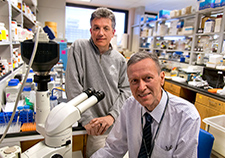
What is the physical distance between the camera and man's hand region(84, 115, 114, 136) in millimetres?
1097

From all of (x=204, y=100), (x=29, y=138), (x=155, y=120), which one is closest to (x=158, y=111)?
(x=155, y=120)

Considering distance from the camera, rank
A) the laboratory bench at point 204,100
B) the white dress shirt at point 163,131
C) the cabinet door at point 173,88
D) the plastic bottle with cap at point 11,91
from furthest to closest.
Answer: the cabinet door at point 173,88, the laboratory bench at point 204,100, the plastic bottle with cap at point 11,91, the white dress shirt at point 163,131

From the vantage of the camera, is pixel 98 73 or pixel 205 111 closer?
pixel 98 73

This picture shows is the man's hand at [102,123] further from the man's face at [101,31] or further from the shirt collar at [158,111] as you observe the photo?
the man's face at [101,31]

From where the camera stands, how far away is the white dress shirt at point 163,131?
84 cm

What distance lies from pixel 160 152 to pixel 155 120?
0.57ft

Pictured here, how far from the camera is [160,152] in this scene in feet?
2.94

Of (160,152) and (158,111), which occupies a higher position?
(158,111)

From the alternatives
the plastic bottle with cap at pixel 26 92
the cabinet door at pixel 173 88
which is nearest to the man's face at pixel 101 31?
the plastic bottle with cap at pixel 26 92

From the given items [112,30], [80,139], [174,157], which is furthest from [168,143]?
[112,30]

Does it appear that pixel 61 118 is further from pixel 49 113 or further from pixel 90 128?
pixel 90 128

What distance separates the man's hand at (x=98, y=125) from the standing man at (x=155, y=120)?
14cm

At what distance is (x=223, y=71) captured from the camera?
275 cm

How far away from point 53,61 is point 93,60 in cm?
66
